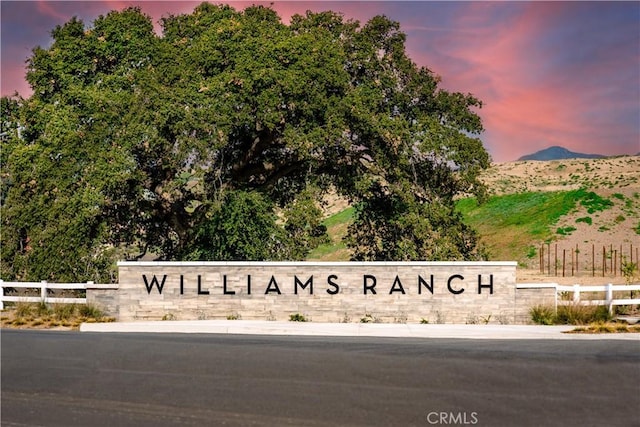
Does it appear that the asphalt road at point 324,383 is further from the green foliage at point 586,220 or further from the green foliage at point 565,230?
the green foliage at point 586,220

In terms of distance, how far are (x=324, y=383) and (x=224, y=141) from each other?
51.3 feet

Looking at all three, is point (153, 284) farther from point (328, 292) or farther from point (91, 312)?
point (328, 292)

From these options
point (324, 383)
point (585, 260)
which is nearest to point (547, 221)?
point (585, 260)

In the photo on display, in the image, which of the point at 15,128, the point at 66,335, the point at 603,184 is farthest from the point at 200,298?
the point at 603,184

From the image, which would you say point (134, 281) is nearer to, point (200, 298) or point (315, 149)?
A: point (200, 298)

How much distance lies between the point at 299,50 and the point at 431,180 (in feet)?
23.9

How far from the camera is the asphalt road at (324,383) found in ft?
36.3

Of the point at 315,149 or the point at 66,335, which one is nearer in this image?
the point at 66,335

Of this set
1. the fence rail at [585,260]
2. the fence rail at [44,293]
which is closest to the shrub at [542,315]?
the fence rail at [44,293]

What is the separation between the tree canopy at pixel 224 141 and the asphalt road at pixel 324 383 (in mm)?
9866

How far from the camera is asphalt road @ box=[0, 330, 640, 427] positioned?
11055 mm

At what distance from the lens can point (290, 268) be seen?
22812 mm

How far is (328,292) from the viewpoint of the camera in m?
22.6

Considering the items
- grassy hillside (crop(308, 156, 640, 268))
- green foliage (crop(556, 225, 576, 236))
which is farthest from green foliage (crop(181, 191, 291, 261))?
green foliage (crop(556, 225, 576, 236))
